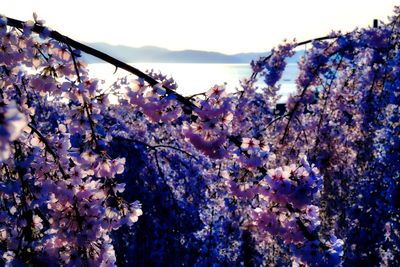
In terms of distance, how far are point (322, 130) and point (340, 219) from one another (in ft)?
6.62

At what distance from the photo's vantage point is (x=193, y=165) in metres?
7.94

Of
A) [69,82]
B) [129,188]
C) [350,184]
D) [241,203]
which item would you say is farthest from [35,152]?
[350,184]

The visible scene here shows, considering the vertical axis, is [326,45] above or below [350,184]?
above

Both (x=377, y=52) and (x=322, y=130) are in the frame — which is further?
(x=322, y=130)

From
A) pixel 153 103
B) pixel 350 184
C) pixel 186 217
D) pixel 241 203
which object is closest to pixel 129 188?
pixel 186 217

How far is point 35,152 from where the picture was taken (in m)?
2.49

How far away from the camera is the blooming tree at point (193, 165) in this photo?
2.61m

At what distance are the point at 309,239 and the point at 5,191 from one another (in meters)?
1.75

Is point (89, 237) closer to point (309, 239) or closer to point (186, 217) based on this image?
point (309, 239)

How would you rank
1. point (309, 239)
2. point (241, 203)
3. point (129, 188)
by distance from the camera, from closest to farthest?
1. point (309, 239)
2. point (129, 188)
3. point (241, 203)

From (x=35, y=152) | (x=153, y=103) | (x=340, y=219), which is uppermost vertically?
(x=153, y=103)

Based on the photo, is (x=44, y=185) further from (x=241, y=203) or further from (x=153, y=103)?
(x=241, y=203)

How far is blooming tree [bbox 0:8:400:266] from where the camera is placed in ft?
8.56

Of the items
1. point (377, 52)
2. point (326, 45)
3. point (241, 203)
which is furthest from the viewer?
point (241, 203)
